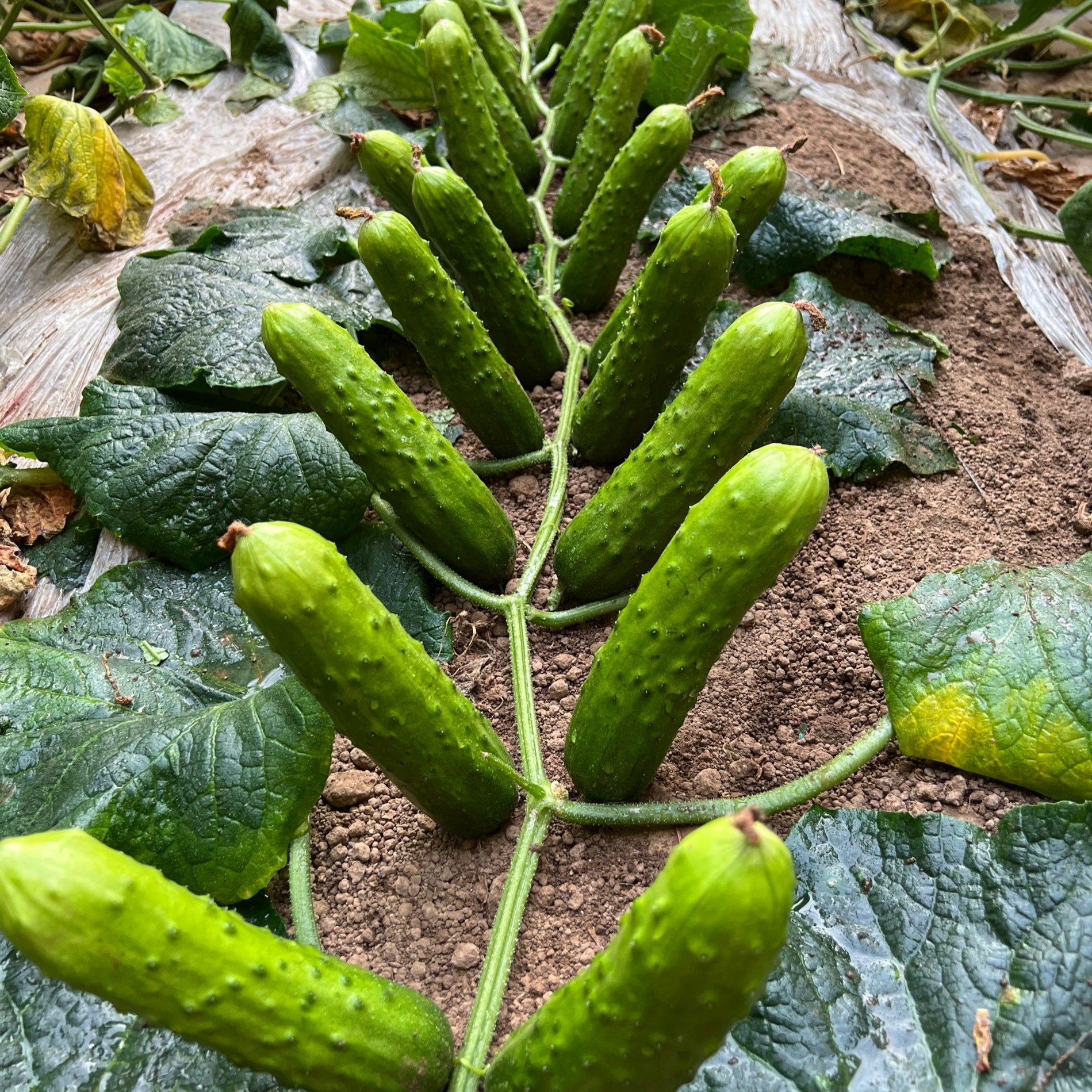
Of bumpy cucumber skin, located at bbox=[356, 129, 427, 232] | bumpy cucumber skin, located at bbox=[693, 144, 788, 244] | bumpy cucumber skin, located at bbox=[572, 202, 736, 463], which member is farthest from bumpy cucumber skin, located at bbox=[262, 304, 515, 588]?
bumpy cucumber skin, located at bbox=[693, 144, 788, 244]

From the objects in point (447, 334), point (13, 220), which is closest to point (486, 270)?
point (447, 334)

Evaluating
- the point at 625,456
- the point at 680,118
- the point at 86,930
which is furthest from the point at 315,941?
the point at 680,118

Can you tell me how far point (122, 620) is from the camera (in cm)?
183

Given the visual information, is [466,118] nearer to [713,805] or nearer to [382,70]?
[382,70]

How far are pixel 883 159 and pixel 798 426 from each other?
154 centimetres

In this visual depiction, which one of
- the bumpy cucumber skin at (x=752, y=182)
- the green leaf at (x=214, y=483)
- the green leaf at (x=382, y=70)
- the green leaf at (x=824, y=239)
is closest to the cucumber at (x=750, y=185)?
the bumpy cucumber skin at (x=752, y=182)

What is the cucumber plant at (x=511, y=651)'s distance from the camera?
95cm

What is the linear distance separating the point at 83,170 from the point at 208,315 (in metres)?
0.94

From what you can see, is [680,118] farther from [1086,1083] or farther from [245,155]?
[1086,1083]

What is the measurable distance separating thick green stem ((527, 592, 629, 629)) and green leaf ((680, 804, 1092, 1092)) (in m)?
0.63

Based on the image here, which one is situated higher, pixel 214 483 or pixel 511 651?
pixel 214 483

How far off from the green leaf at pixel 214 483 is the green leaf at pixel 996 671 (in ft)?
3.56

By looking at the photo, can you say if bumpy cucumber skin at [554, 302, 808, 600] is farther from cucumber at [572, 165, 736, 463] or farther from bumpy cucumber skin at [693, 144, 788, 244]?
bumpy cucumber skin at [693, 144, 788, 244]

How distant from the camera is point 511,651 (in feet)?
5.99
